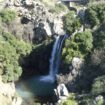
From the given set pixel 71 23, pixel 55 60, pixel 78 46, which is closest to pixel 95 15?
pixel 71 23

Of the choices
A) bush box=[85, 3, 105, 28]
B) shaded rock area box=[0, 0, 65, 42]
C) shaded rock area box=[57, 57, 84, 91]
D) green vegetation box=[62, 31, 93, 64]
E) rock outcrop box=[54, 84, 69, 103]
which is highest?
shaded rock area box=[0, 0, 65, 42]

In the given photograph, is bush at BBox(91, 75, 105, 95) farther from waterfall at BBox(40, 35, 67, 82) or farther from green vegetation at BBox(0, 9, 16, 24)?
green vegetation at BBox(0, 9, 16, 24)

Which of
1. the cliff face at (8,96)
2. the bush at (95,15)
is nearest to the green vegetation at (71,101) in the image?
the cliff face at (8,96)

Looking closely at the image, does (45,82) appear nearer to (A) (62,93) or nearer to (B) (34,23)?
(A) (62,93)

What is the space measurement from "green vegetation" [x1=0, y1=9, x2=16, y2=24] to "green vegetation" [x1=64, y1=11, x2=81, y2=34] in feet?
30.2

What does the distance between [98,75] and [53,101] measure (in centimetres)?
694

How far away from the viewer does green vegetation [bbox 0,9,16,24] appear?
80.6 meters

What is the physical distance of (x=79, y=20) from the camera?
76062 mm

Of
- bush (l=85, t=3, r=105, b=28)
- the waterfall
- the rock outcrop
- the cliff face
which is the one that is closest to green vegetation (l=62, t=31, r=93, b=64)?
the waterfall

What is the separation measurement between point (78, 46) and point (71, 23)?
31.6 feet

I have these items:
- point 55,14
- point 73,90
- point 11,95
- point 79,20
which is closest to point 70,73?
point 73,90

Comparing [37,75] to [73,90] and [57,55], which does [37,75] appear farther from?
[73,90]

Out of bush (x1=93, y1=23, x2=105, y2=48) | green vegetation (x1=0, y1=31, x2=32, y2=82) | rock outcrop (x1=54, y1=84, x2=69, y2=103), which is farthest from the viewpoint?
green vegetation (x1=0, y1=31, x2=32, y2=82)

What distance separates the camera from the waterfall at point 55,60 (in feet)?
236
